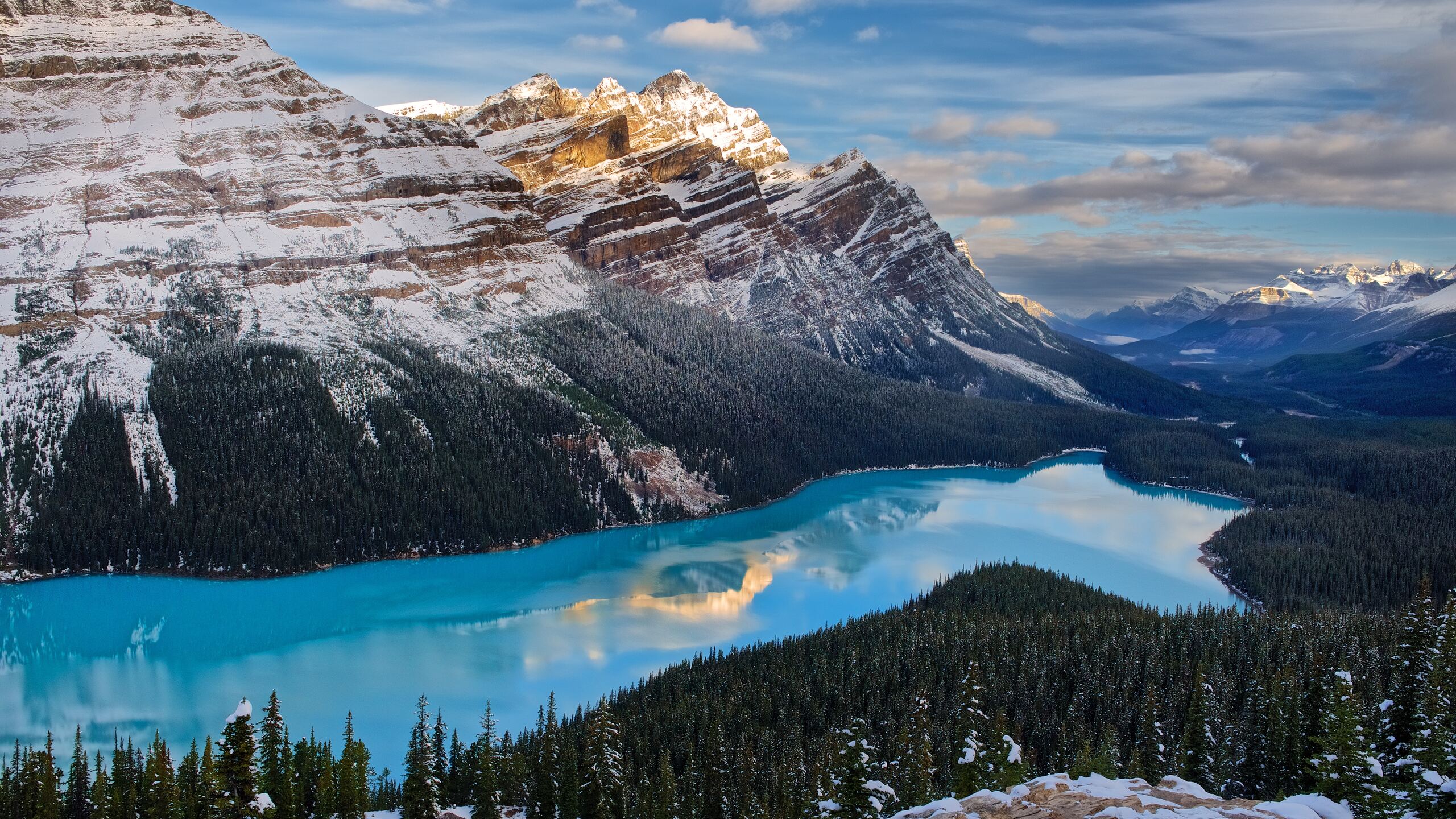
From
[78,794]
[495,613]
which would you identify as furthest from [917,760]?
[495,613]

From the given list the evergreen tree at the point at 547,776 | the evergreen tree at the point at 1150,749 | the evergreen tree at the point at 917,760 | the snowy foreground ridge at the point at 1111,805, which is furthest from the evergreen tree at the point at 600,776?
the evergreen tree at the point at 1150,749

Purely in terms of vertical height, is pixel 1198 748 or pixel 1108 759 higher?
pixel 1108 759

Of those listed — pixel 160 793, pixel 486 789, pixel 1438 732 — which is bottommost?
pixel 486 789

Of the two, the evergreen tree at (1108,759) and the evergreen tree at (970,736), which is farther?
the evergreen tree at (1108,759)

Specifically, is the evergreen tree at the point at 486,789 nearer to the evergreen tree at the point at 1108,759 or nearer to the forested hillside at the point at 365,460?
the evergreen tree at the point at 1108,759

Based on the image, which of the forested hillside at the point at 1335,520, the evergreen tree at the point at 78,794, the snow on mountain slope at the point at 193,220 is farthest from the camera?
the snow on mountain slope at the point at 193,220

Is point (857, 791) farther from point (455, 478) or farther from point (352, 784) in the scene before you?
point (455, 478)
